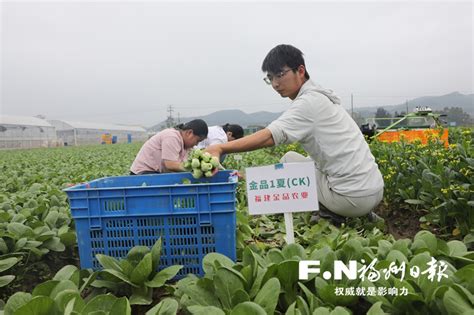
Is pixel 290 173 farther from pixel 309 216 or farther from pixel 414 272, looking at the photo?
pixel 309 216

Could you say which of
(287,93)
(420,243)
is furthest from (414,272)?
(287,93)

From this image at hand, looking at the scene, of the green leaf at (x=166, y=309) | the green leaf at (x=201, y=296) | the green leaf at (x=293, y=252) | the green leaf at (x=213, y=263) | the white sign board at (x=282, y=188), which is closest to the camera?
the green leaf at (x=166, y=309)

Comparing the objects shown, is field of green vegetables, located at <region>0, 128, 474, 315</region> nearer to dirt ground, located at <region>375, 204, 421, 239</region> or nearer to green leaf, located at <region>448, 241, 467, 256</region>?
green leaf, located at <region>448, 241, 467, 256</region>

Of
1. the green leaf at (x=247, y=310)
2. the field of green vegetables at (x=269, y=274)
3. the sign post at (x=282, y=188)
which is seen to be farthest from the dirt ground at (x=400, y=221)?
the green leaf at (x=247, y=310)

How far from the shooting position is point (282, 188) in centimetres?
226

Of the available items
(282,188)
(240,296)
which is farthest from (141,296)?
(282,188)

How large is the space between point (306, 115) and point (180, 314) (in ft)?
5.42

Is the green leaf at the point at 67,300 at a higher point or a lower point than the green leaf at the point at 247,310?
lower

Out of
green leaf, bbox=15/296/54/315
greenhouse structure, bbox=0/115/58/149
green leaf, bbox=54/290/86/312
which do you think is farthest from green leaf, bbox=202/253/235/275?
greenhouse structure, bbox=0/115/58/149

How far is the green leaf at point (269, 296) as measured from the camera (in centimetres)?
144

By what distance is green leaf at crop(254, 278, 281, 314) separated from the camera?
1437 millimetres

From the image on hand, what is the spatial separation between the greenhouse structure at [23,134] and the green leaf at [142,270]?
145ft

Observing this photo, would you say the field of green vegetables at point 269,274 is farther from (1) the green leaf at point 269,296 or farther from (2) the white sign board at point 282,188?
(2) the white sign board at point 282,188

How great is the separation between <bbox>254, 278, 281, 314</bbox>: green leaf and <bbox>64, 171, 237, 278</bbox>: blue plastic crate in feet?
2.13
